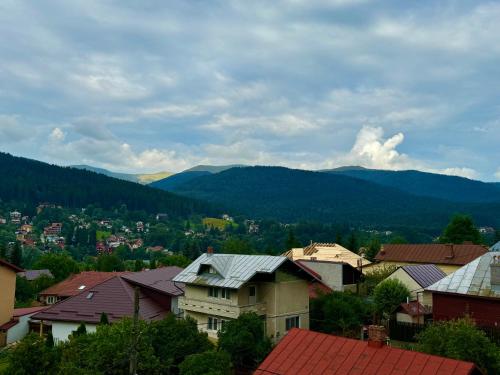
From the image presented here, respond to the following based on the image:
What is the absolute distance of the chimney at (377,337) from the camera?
18.8 meters

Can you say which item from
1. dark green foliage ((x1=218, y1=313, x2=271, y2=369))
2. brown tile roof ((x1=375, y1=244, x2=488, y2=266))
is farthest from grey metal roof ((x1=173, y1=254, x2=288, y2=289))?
brown tile roof ((x1=375, y1=244, x2=488, y2=266))

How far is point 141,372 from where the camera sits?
2636cm

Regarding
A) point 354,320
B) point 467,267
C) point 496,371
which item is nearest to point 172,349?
point 354,320

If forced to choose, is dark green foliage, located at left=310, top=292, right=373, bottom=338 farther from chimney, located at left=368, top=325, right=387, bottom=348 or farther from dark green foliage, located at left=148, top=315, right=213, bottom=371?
chimney, located at left=368, top=325, right=387, bottom=348

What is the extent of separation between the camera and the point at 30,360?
25438 millimetres

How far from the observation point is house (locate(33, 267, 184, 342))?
133ft

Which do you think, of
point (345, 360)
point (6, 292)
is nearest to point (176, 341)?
point (345, 360)

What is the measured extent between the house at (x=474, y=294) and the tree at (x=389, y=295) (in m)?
8.97

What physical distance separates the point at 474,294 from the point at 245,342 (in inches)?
644

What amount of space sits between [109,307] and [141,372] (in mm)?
16315

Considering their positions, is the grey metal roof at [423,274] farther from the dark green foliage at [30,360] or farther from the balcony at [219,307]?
the dark green foliage at [30,360]

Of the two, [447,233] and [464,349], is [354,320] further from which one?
[447,233]

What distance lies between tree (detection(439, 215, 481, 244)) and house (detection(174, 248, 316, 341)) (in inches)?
2737

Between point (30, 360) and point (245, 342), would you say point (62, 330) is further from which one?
point (245, 342)
